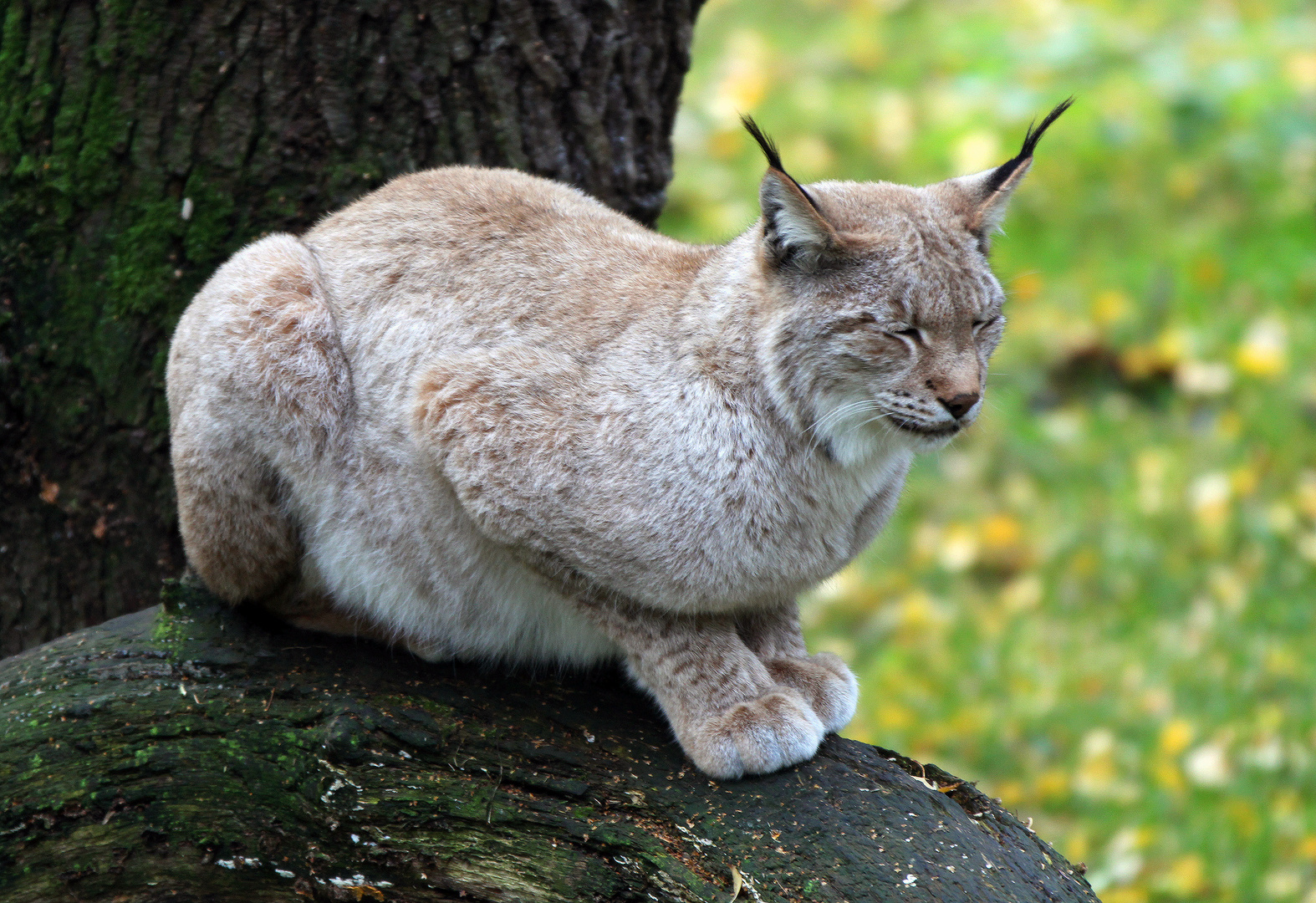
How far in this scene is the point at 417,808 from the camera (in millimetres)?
3129

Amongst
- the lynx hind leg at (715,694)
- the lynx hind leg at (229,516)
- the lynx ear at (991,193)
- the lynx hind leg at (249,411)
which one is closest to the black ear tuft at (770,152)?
the lynx ear at (991,193)

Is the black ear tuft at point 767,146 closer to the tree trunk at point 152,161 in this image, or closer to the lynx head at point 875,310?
the lynx head at point 875,310

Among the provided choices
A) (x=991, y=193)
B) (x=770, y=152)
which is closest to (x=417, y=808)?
(x=770, y=152)

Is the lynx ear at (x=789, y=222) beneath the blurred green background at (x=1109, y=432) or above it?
beneath

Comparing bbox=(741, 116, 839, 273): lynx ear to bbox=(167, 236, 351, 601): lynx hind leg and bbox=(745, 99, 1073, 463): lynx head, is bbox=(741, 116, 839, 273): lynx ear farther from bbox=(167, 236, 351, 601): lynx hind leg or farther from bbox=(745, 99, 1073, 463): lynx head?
bbox=(167, 236, 351, 601): lynx hind leg

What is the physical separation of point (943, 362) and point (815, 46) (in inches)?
289

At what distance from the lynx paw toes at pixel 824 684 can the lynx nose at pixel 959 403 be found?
882 millimetres

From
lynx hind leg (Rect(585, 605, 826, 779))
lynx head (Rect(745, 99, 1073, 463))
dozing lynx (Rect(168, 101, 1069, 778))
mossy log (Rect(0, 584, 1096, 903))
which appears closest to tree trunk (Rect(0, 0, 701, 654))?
dozing lynx (Rect(168, 101, 1069, 778))

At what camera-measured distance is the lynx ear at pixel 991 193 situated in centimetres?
341

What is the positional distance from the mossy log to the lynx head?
0.88m

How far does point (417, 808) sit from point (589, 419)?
1.04 metres

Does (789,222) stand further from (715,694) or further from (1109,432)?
(1109,432)

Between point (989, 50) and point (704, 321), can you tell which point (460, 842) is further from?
point (989, 50)

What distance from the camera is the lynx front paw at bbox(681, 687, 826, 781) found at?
3254 millimetres
